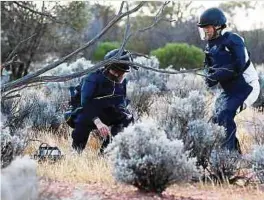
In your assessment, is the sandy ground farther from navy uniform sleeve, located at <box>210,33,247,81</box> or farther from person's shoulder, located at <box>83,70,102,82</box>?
person's shoulder, located at <box>83,70,102,82</box>

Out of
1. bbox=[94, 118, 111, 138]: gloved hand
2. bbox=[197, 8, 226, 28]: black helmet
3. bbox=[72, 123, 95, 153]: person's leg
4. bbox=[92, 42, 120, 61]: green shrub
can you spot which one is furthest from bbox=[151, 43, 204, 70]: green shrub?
bbox=[94, 118, 111, 138]: gloved hand

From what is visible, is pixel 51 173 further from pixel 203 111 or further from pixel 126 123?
pixel 203 111

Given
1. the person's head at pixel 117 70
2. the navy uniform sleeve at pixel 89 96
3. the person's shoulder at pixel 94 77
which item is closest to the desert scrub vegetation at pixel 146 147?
the navy uniform sleeve at pixel 89 96

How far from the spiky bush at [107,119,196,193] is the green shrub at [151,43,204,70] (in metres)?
17.6

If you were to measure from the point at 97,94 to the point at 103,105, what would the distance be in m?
Result: 0.14

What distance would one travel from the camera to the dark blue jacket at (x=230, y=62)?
7.18 m

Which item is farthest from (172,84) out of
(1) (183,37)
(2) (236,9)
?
(2) (236,9)

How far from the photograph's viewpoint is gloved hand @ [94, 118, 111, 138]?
6828 millimetres

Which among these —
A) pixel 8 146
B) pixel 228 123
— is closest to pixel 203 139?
pixel 228 123

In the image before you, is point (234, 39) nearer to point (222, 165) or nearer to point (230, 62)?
point (230, 62)

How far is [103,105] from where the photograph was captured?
7.19 m

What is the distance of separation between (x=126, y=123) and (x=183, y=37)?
68.3 ft

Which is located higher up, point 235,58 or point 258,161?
point 235,58

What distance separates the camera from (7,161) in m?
5.38
